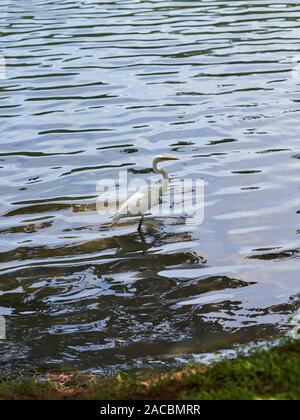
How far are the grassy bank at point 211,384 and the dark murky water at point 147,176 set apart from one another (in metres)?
1.47

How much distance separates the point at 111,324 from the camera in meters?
10.3

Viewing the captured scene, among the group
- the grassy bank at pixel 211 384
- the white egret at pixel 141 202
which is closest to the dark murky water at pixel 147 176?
the white egret at pixel 141 202

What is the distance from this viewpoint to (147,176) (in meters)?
15.0

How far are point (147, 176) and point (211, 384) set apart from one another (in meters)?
8.25

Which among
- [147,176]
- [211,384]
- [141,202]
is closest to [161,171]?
[141,202]

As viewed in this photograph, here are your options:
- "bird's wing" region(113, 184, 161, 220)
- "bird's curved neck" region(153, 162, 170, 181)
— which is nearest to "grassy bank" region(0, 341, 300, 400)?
"bird's wing" region(113, 184, 161, 220)

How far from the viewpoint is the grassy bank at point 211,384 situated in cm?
665

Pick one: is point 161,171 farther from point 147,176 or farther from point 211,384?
point 211,384

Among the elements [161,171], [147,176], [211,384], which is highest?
[211,384]

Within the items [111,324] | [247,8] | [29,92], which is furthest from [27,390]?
[247,8]

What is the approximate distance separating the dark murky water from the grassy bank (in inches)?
57.7

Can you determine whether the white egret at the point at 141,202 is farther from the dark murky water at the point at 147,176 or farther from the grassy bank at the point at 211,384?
the grassy bank at the point at 211,384

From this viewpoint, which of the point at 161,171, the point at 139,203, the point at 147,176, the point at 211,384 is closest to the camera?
the point at 211,384
